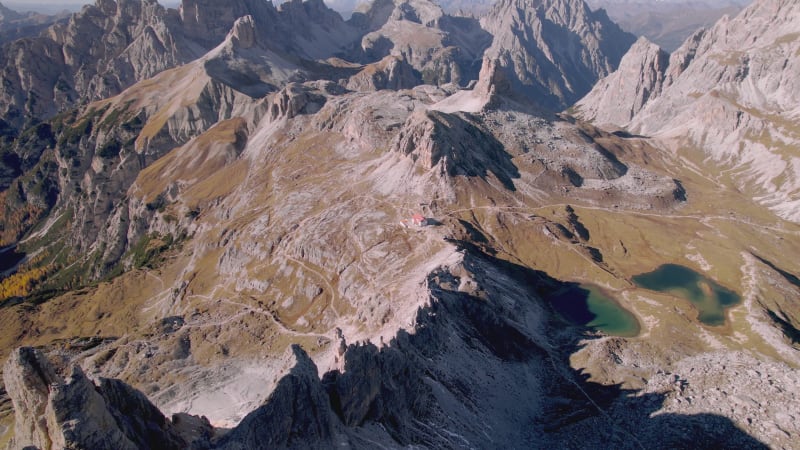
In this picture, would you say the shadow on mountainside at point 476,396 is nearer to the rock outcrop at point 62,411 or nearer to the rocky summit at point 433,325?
the rocky summit at point 433,325

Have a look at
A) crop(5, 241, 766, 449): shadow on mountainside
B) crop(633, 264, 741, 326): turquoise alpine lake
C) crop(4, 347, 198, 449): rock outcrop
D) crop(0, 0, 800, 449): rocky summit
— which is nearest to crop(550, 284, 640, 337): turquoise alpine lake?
crop(0, 0, 800, 449): rocky summit

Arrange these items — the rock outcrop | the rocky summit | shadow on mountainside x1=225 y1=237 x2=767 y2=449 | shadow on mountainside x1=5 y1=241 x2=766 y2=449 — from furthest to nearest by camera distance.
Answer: shadow on mountainside x1=225 y1=237 x2=767 y2=449, the rocky summit, shadow on mountainside x1=5 y1=241 x2=766 y2=449, the rock outcrop

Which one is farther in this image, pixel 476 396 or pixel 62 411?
pixel 476 396

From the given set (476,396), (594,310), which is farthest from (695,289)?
(476,396)

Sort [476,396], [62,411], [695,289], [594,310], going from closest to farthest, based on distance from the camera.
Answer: [62,411] → [476,396] → [594,310] → [695,289]

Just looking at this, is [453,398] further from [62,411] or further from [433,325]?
[62,411]

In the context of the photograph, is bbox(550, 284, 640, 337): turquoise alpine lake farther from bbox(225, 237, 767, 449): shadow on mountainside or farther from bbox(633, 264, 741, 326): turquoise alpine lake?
bbox(633, 264, 741, 326): turquoise alpine lake

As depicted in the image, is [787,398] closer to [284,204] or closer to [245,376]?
[245,376]
